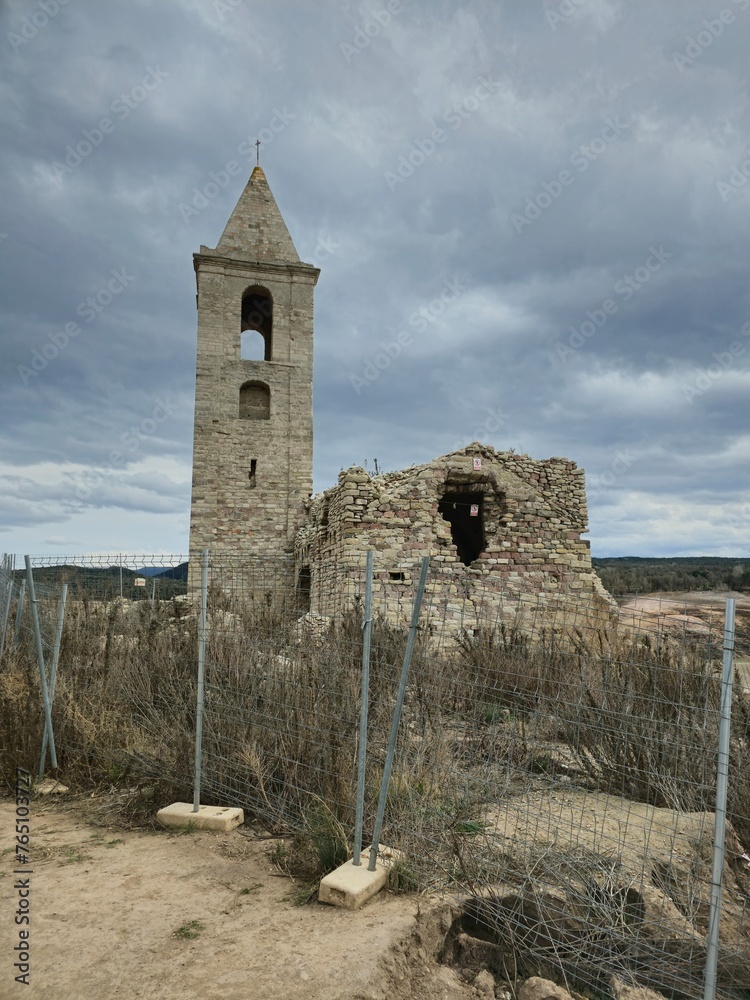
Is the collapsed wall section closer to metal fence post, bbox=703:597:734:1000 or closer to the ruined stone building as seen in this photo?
the ruined stone building

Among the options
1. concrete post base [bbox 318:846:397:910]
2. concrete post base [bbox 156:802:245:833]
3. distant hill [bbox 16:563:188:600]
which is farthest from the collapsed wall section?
concrete post base [bbox 318:846:397:910]

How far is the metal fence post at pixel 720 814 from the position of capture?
2.42 m

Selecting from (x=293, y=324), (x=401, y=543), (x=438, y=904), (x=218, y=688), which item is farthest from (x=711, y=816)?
(x=293, y=324)

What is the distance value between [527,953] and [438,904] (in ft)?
1.59

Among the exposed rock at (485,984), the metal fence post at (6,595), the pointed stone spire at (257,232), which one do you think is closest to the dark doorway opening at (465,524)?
the metal fence post at (6,595)

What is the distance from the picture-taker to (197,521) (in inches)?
741

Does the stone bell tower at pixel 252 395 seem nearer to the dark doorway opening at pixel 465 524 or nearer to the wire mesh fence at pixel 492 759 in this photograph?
the dark doorway opening at pixel 465 524

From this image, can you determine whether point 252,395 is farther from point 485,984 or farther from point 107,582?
point 485,984

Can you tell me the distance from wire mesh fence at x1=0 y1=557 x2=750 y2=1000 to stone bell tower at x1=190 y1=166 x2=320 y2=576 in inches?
482

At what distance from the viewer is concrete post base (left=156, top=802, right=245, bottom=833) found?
431 centimetres

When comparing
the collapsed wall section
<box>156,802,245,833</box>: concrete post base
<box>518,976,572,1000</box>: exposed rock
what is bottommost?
<box>518,976,572,1000</box>: exposed rock

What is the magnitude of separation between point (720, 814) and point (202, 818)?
3.37 meters

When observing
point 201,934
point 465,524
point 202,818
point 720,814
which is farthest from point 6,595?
point 465,524

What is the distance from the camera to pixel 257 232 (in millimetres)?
21297
